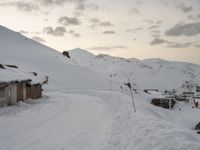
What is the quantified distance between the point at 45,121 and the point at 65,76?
8432cm

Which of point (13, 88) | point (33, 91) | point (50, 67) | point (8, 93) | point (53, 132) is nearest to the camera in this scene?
point (53, 132)

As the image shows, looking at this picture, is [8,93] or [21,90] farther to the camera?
[21,90]

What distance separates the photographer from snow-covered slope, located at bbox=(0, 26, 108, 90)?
3846 inches

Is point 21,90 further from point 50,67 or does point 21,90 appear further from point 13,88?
point 50,67

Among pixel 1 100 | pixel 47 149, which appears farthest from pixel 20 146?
pixel 1 100

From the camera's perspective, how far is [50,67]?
110 m

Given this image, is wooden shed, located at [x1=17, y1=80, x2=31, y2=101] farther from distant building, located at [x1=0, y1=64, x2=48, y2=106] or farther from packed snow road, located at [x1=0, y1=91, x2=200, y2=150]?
packed snow road, located at [x1=0, y1=91, x2=200, y2=150]

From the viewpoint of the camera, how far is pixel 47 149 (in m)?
12.9

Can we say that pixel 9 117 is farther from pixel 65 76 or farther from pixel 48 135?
pixel 65 76

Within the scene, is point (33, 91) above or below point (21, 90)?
below

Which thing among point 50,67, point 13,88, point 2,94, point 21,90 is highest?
point 50,67

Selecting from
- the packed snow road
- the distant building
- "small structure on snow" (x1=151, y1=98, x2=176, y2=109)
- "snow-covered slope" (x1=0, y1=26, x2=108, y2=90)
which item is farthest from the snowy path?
"snow-covered slope" (x1=0, y1=26, x2=108, y2=90)

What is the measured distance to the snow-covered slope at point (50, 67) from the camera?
320 feet

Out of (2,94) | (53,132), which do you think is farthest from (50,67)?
(53,132)
